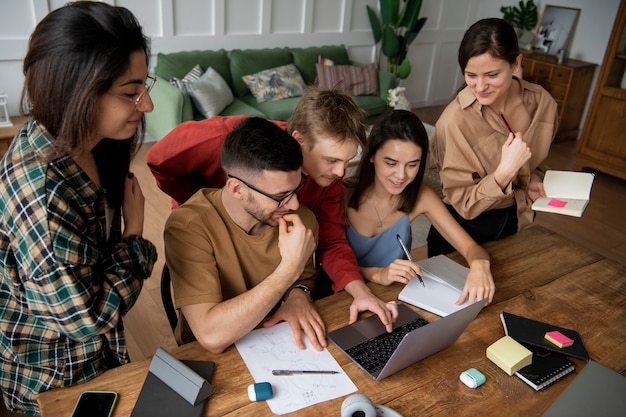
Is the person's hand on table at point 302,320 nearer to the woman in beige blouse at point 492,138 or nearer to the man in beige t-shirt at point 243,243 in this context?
the man in beige t-shirt at point 243,243

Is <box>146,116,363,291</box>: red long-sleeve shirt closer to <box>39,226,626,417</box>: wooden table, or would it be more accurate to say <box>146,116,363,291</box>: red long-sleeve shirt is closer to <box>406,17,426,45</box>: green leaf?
A: <box>39,226,626,417</box>: wooden table

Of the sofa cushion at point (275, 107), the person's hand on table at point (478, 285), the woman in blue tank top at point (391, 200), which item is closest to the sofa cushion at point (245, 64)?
the sofa cushion at point (275, 107)

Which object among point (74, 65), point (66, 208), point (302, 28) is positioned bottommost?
point (66, 208)

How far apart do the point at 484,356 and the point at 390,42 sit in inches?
187

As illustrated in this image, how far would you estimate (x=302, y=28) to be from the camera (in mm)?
5363

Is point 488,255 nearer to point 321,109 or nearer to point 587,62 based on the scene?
point 321,109

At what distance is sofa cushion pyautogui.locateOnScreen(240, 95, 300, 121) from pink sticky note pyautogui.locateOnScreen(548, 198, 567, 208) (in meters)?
2.94

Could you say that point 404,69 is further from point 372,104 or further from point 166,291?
point 166,291

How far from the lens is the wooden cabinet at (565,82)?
5562 millimetres

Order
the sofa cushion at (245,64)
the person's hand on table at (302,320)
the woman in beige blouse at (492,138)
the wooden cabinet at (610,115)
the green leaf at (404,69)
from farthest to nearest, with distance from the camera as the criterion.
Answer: the green leaf at (404,69), the sofa cushion at (245,64), the wooden cabinet at (610,115), the woman in beige blouse at (492,138), the person's hand on table at (302,320)

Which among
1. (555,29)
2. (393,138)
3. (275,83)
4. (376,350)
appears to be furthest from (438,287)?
(555,29)

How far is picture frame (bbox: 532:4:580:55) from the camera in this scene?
19.4 ft

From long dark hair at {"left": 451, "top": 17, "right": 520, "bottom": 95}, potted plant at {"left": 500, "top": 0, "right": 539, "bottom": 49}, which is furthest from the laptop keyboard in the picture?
potted plant at {"left": 500, "top": 0, "right": 539, "bottom": 49}

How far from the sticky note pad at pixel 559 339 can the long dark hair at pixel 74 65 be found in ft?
4.17
